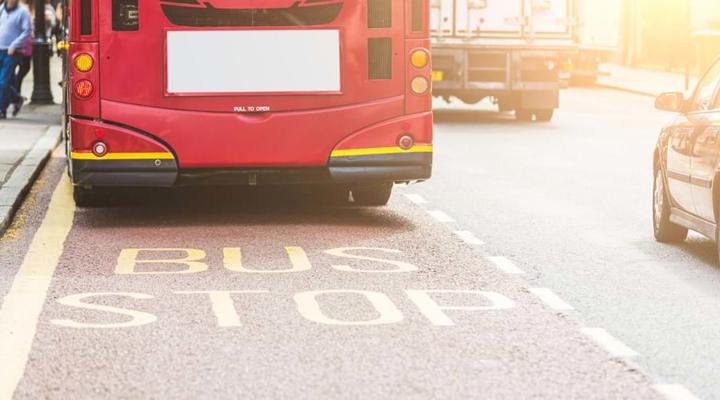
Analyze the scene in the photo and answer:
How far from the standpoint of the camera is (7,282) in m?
9.45

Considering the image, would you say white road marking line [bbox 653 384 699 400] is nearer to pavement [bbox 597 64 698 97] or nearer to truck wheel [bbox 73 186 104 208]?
truck wheel [bbox 73 186 104 208]

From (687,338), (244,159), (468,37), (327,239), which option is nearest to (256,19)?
(244,159)

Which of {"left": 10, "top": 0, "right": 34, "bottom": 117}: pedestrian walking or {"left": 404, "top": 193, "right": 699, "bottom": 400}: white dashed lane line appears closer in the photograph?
{"left": 404, "top": 193, "right": 699, "bottom": 400}: white dashed lane line

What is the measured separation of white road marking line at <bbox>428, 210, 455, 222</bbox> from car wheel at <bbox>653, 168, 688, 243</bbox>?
1766 mm

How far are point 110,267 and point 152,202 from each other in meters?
3.80

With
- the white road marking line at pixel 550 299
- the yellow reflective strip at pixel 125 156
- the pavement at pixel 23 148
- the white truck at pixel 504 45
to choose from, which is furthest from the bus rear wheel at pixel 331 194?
the white truck at pixel 504 45

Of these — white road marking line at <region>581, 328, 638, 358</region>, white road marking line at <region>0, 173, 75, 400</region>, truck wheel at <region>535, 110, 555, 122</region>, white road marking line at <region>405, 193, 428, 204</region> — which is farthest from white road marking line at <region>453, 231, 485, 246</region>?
truck wheel at <region>535, 110, 555, 122</region>

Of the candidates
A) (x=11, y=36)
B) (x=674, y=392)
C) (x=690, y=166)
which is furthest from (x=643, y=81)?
(x=674, y=392)

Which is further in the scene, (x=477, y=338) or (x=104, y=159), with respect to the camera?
(x=104, y=159)

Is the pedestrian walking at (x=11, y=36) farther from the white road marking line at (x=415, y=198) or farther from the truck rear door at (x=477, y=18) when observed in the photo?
the white road marking line at (x=415, y=198)

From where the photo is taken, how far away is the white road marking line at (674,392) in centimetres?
650

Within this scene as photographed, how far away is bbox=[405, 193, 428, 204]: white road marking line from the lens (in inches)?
562

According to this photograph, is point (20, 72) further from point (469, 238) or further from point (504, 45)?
point (469, 238)

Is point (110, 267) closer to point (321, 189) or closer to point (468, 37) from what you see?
point (321, 189)
